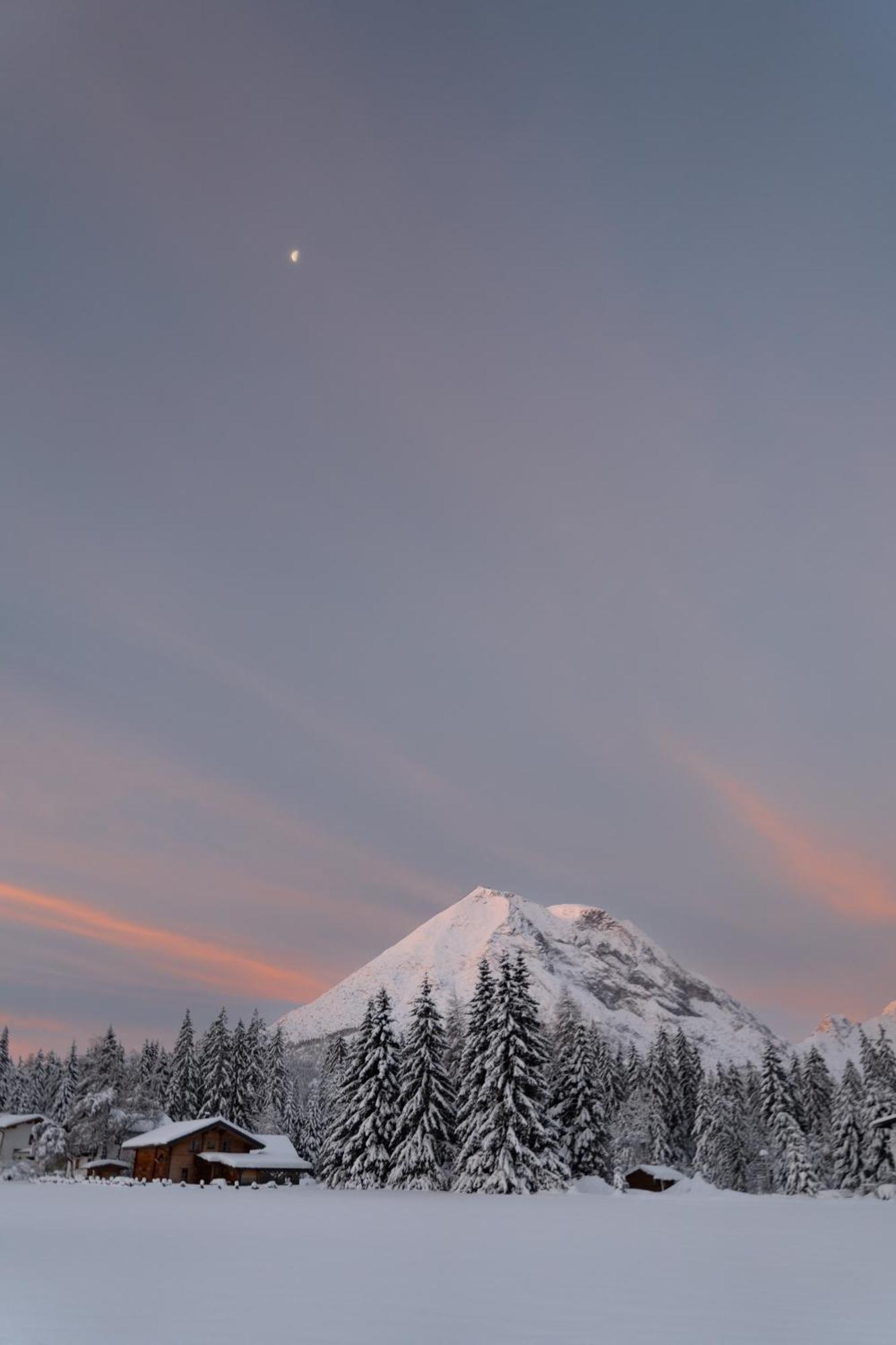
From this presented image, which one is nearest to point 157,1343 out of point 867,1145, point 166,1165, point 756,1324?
point 756,1324

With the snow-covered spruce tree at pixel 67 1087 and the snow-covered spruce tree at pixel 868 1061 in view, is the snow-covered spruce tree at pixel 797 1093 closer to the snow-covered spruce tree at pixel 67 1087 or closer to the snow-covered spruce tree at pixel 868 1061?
the snow-covered spruce tree at pixel 868 1061

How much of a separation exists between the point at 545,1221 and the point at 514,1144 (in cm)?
2117

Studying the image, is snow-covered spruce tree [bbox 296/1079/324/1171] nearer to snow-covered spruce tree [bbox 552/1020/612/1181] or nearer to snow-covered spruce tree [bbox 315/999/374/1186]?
snow-covered spruce tree [bbox 315/999/374/1186]

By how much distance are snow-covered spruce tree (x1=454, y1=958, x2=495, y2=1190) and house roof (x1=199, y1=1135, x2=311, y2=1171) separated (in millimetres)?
18738

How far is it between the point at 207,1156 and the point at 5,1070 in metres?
54.1

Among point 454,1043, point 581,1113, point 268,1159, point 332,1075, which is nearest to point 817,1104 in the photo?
point 454,1043

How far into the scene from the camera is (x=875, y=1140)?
6619 centimetres

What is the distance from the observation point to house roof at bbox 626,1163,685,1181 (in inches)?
2889

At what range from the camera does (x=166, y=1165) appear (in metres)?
65.2

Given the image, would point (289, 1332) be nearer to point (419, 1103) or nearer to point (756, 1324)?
point (756, 1324)

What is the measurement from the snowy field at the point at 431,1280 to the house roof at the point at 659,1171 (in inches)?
1834

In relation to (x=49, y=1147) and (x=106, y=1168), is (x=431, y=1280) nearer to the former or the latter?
(x=49, y=1147)

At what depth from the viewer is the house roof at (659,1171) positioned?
241 ft

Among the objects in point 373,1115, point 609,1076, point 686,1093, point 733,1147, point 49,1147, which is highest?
point 609,1076
